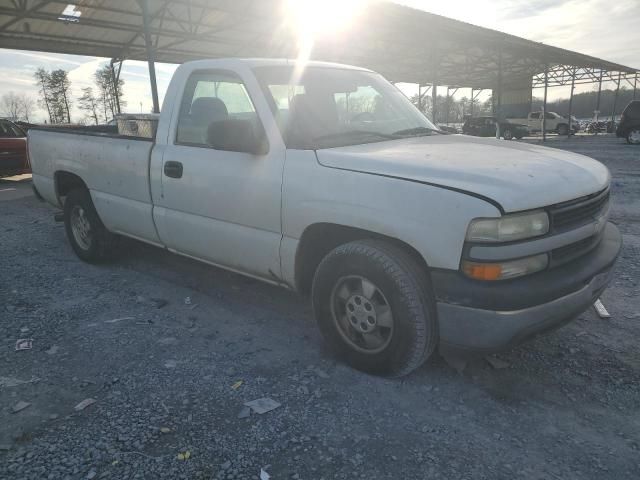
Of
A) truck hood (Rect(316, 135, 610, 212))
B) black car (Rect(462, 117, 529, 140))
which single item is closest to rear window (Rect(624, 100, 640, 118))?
black car (Rect(462, 117, 529, 140))

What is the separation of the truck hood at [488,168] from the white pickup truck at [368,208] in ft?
0.04

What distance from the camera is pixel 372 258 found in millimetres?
2586

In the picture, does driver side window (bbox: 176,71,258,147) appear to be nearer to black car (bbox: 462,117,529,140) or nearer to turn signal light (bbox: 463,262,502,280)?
turn signal light (bbox: 463,262,502,280)

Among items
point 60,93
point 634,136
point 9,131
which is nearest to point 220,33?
point 9,131

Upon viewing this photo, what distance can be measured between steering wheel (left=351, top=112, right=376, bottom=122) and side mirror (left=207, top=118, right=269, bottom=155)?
0.77 meters

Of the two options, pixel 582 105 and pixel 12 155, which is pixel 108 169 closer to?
pixel 12 155

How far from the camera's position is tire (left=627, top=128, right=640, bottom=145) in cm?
2052

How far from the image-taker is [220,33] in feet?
67.5

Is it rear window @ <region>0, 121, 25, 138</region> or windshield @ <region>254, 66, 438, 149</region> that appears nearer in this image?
windshield @ <region>254, 66, 438, 149</region>

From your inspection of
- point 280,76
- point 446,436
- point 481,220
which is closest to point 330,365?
point 446,436

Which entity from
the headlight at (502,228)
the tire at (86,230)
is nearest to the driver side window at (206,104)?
the tire at (86,230)

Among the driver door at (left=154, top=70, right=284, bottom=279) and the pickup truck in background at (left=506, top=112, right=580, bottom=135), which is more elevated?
the driver door at (left=154, top=70, right=284, bottom=279)

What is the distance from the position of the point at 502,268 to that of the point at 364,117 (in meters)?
1.77

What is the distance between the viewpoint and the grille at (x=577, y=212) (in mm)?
2410
